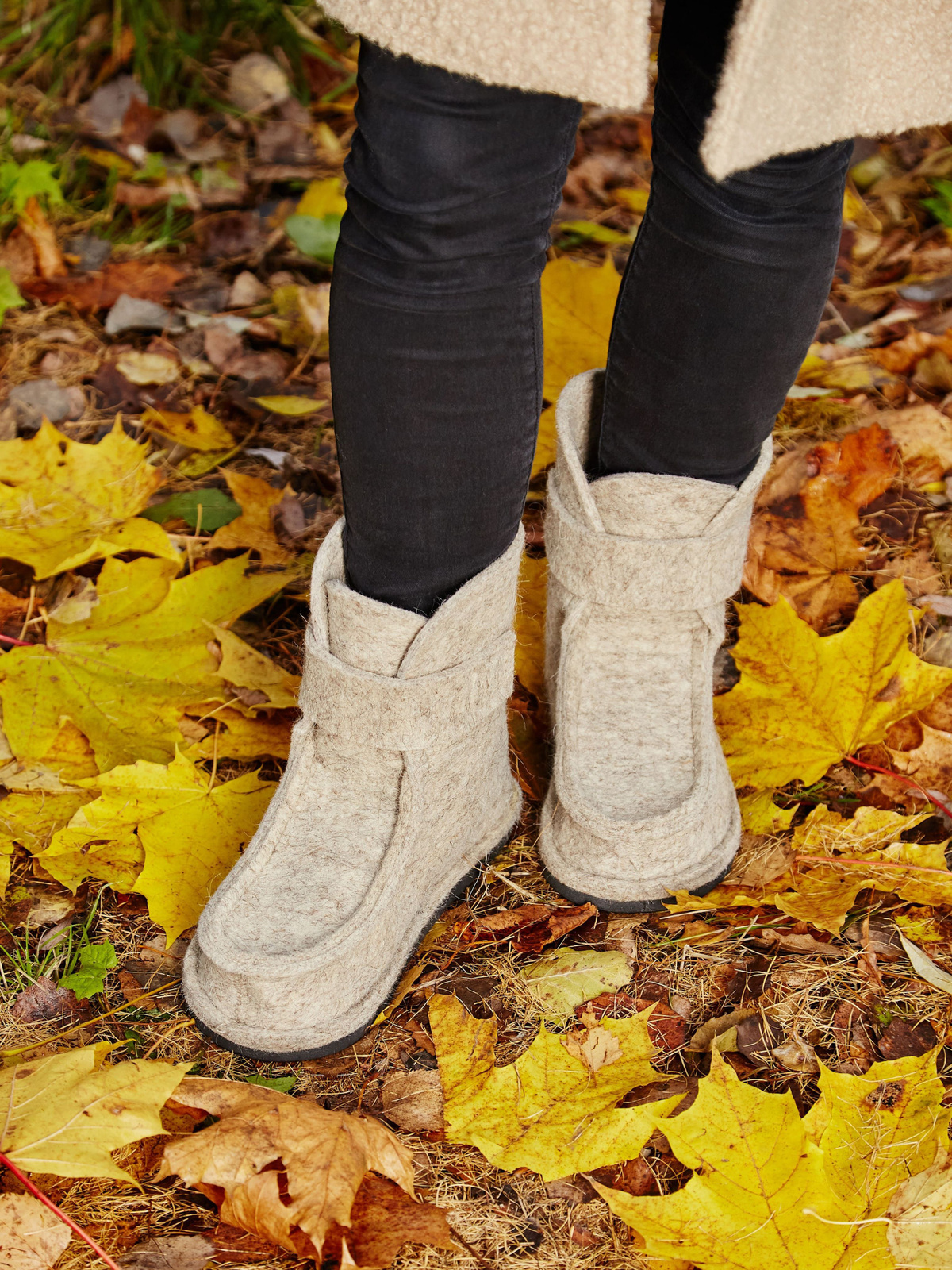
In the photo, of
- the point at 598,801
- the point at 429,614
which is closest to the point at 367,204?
the point at 429,614

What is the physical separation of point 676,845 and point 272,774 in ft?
1.64

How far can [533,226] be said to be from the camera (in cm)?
84

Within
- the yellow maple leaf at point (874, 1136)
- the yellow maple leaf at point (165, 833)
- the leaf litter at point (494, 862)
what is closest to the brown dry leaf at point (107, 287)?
the leaf litter at point (494, 862)

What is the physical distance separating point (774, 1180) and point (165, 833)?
66 centimetres

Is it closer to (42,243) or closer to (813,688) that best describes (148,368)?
(42,243)

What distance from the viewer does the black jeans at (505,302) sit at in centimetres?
77

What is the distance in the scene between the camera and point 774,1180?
88 centimetres

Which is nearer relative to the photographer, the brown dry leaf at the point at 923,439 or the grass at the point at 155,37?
the brown dry leaf at the point at 923,439

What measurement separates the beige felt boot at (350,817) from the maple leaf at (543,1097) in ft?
0.31

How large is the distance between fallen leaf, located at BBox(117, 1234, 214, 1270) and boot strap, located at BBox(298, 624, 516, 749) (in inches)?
16.6

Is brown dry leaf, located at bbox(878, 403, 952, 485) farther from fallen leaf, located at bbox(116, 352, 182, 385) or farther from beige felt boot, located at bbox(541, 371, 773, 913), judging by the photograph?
fallen leaf, located at bbox(116, 352, 182, 385)

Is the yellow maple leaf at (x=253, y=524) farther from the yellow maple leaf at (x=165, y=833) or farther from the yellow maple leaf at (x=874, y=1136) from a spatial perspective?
the yellow maple leaf at (x=874, y=1136)

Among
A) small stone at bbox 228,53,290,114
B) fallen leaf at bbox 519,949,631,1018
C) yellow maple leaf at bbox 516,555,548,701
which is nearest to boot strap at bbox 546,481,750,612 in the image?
yellow maple leaf at bbox 516,555,548,701

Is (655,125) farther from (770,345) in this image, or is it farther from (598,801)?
(598,801)
